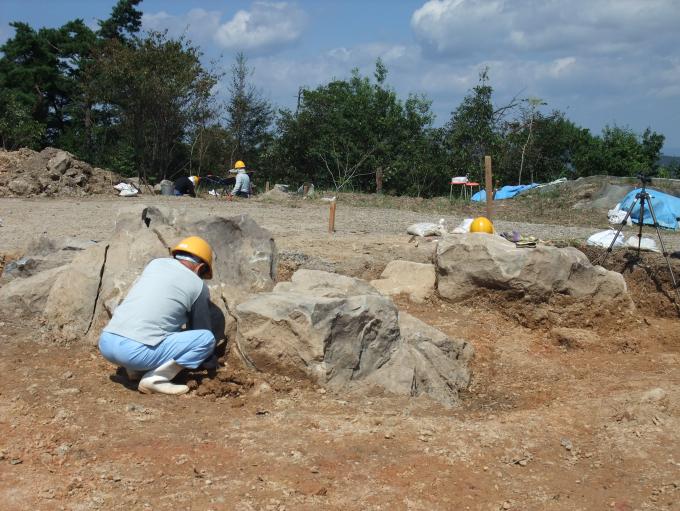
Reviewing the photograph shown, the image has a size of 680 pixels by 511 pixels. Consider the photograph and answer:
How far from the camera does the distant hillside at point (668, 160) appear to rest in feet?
90.1

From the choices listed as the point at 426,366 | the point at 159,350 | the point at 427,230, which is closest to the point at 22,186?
the point at 427,230

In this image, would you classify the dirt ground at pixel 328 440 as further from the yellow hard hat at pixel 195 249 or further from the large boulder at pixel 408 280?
the large boulder at pixel 408 280

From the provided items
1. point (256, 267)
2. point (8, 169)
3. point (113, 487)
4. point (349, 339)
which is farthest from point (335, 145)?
point (113, 487)

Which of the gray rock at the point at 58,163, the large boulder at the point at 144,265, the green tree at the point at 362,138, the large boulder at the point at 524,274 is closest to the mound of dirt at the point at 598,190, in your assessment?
the green tree at the point at 362,138

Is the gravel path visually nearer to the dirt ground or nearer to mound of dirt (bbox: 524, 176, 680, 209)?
mound of dirt (bbox: 524, 176, 680, 209)

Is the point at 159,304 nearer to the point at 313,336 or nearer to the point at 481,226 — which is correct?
the point at 313,336

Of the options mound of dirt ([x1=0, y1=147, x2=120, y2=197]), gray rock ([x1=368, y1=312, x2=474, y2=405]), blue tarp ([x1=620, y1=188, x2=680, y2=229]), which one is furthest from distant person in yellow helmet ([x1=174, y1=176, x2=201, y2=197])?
gray rock ([x1=368, y1=312, x2=474, y2=405])

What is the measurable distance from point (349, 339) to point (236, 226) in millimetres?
2260

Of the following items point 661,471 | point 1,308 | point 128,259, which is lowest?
point 661,471

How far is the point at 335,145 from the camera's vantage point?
966 inches

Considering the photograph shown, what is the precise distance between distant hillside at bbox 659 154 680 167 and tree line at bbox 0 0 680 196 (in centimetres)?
27

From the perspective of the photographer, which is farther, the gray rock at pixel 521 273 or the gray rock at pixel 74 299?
the gray rock at pixel 521 273

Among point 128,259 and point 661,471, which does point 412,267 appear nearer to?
point 128,259

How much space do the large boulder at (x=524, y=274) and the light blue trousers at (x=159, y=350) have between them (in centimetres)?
368
